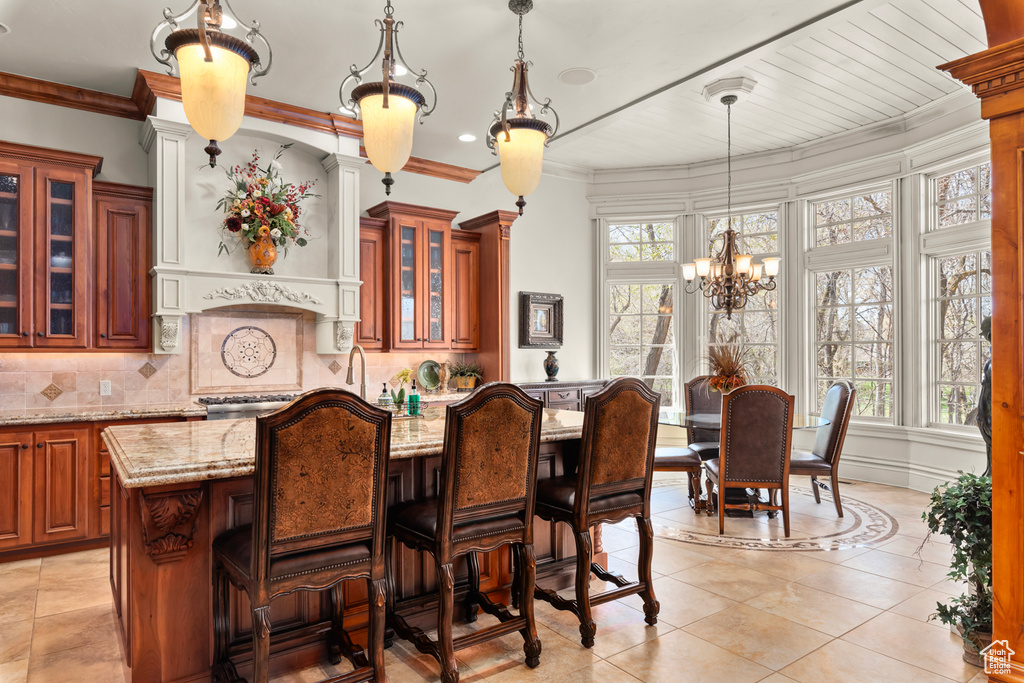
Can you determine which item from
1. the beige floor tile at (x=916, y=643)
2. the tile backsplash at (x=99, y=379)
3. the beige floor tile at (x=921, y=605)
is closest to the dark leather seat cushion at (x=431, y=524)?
the beige floor tile at (x=916, y=643)

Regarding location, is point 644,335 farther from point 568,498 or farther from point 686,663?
point 686,663

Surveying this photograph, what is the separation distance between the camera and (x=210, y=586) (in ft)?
7.43

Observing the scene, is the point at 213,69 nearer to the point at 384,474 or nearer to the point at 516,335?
the point at 384,474

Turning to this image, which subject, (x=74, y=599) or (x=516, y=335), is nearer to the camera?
(x=74, y=599)

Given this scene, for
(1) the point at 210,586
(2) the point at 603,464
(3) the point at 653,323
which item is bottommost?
(1) the point at 210,586

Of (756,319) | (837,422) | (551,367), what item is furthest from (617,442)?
(756,319)

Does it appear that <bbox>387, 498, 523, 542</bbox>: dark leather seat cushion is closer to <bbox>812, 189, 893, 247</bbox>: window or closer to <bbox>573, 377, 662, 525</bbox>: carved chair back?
<bbox>573, 377, 662, 525</bbox>: carved chair back

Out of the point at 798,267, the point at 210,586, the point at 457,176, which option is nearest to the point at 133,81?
the point at 457,176

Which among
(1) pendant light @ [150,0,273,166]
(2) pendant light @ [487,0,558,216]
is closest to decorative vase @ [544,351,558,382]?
(2) pendant light @ [487,0,558,216]

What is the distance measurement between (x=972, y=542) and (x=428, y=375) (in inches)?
169

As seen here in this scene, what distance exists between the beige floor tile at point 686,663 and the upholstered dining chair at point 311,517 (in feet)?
3.33

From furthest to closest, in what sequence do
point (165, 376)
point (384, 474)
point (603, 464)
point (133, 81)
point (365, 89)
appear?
1. point (165, 376)
2. point (133, 81)
3. point (603, 464)
4. point (365, 89)
5. point (384, 474)

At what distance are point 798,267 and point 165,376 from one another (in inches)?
234

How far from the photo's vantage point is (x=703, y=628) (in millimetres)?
2787
